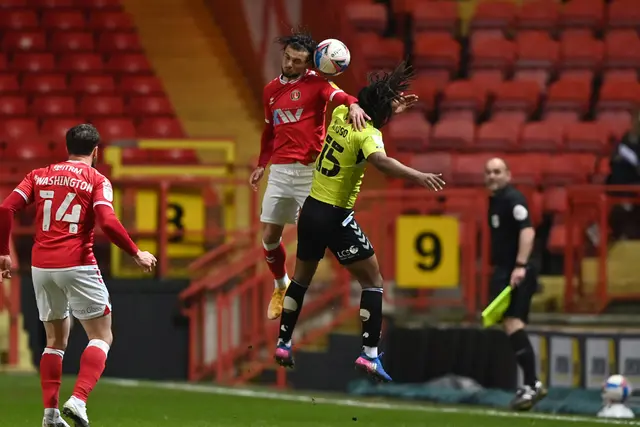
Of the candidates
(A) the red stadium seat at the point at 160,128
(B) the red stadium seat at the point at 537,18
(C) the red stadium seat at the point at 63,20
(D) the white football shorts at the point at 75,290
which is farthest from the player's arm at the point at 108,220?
(C) the red stadium seat at the point at 63,20

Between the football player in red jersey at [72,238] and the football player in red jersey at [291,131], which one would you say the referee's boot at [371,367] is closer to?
the football player in red jersey at [291,131]

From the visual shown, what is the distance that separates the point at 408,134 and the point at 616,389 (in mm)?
5615

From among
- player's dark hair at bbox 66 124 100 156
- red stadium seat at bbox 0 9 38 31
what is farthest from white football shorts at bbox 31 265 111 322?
red stadium seat at bbox 0 9 38 31

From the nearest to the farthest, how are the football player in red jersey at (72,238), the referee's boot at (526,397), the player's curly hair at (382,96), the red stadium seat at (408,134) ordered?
the football player in red jersey at (72,238)
the player's curly hair at (382,96)
the referee's boot at (526,397)
the red stadium seat at (408,134)

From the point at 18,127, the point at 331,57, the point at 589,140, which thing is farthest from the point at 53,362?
the point at 18,127

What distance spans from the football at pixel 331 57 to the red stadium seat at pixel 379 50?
8021mm

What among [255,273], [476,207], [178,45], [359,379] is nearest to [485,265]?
[476,207]

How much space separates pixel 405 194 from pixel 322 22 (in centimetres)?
521

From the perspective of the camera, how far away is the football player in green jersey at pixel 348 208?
28.2 feet

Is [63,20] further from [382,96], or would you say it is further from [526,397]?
[382,96]

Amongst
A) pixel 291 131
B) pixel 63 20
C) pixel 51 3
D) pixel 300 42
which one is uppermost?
pixel 51 3

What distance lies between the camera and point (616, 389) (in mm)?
11039

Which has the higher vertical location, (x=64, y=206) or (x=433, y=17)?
(x=433, y=17)

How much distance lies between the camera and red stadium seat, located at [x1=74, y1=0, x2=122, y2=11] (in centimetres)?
1891
